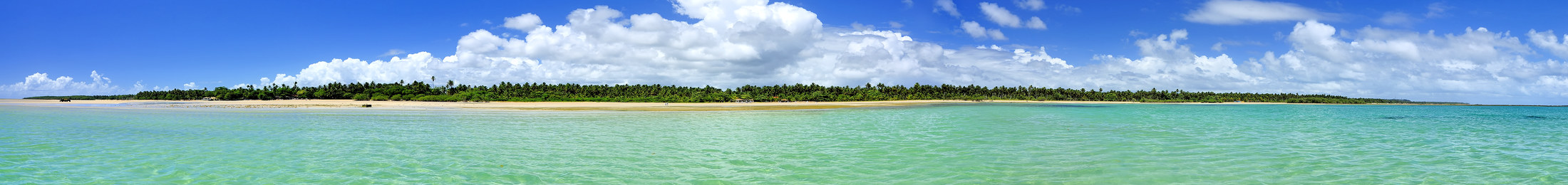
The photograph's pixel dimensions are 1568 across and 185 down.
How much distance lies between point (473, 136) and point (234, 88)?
147 metres

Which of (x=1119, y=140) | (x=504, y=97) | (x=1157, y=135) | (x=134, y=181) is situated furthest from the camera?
(x=504, y=97)

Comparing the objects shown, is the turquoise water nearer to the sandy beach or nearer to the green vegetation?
the sandy beach

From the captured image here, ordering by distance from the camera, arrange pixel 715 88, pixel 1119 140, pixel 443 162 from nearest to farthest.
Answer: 1. pixel 443 162
2. pixel 1119 140
3. pixel 715 88

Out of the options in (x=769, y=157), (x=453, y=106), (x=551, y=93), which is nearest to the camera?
(x=769, y=157)

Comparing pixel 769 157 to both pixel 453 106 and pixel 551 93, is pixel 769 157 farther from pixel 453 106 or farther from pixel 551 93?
pixel 551 93

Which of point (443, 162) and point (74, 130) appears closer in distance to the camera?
point (443, 162)

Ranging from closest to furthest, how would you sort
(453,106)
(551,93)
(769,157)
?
(769,157)
(453,106)
(551,93)

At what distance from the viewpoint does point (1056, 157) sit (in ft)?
47.8

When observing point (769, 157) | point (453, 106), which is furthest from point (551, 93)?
point (769, 157)

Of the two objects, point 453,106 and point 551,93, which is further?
point 551,93

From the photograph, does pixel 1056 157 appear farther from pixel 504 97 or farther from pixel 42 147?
pixel 504 97

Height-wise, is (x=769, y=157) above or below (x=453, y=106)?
below

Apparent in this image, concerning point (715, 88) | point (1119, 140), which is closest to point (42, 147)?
point (1119, 140)

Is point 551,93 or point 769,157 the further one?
point 551,93
